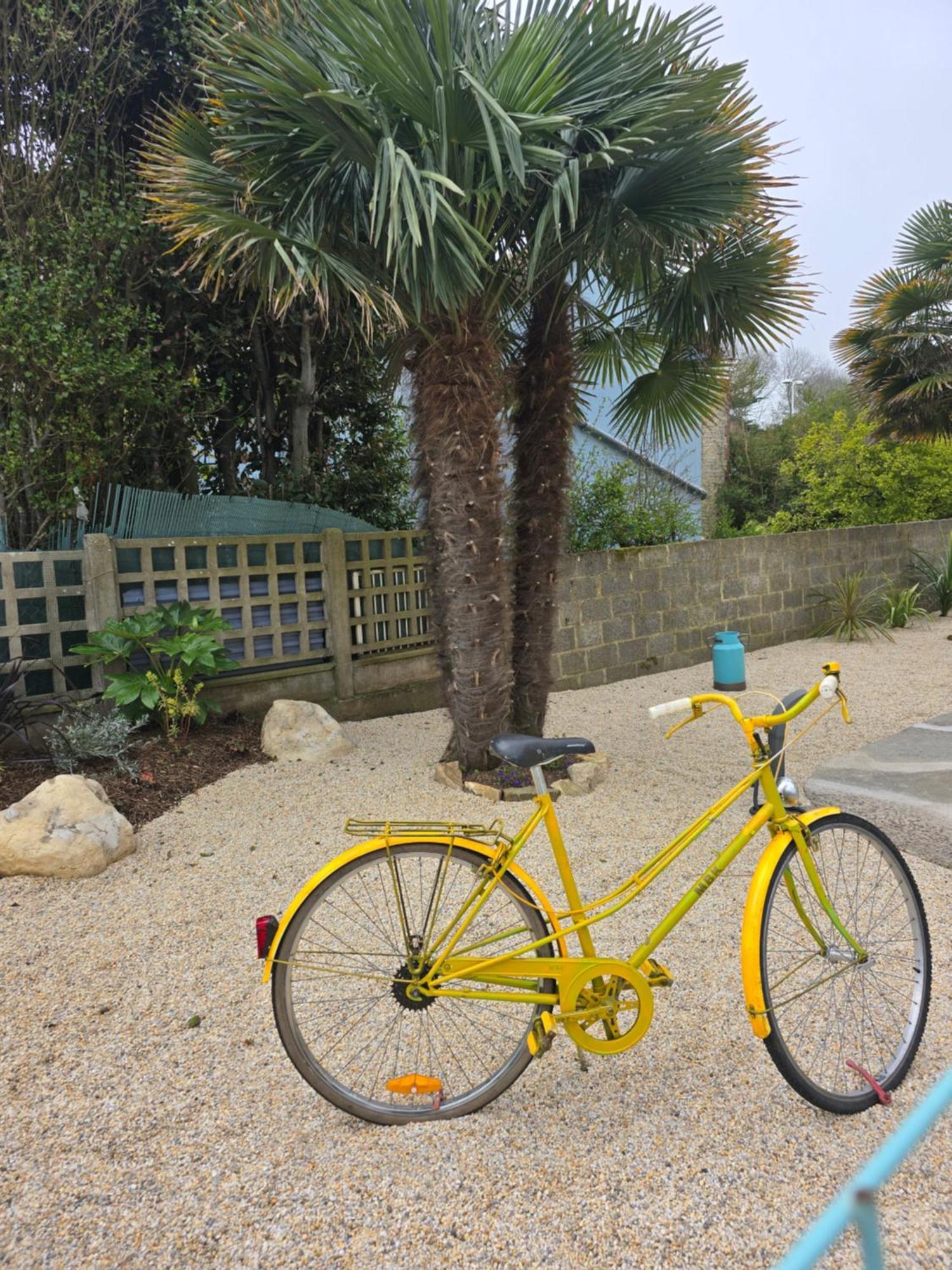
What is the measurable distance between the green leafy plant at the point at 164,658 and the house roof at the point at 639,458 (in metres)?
5.07

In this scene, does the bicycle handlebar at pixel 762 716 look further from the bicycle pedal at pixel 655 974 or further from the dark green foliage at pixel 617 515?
the dark green foliage at pixel 617 515

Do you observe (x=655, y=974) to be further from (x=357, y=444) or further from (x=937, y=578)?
(x=937, y=578)

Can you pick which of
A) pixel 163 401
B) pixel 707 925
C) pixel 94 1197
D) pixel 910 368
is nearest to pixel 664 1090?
pixel 707 925

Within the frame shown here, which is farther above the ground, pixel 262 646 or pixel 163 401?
pixel 163 401

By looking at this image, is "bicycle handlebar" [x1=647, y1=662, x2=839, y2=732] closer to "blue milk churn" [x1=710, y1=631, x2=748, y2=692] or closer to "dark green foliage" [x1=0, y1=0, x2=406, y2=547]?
"dark green foliage" [x1=0, y1=0, x2=406, y2=547]

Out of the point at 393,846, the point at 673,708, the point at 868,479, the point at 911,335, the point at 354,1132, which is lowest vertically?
the point at 354,1132

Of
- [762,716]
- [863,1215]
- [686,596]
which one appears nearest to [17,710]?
[762,716]

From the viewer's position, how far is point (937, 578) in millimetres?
12688

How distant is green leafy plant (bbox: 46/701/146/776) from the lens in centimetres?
484

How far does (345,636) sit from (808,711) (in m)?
3.63

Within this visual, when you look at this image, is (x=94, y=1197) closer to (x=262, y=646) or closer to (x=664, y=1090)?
(x=664, y=1090)

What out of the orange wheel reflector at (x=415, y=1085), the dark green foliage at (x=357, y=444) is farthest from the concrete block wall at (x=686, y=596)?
the orange wheel reflector at (x=415, y=1085)

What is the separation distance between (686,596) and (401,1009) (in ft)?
24.2

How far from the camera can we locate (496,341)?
513 cm
